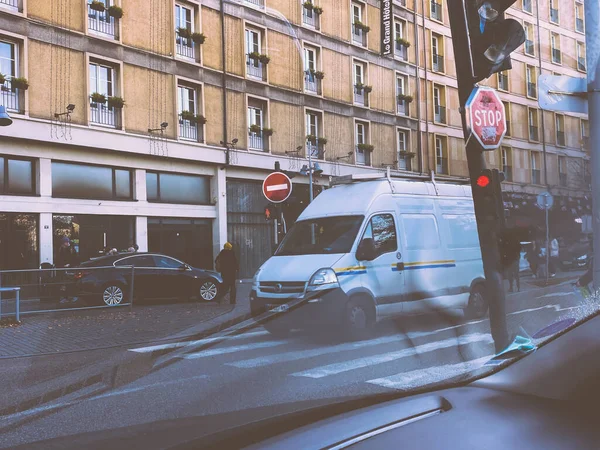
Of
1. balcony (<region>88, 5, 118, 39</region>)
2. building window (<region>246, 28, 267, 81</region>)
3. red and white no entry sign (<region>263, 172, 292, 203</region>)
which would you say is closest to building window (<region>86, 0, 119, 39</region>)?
balcony (<region>88, 5, 118, 39</region>)

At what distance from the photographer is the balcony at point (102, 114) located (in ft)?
4.81

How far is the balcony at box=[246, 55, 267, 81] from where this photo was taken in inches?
56.5

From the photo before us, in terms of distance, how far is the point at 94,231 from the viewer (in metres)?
3.73

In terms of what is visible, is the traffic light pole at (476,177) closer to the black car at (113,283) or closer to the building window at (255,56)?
the building window at (255,56)

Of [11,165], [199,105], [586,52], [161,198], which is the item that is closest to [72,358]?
[11,165]

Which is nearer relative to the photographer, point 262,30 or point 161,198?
point 262,30

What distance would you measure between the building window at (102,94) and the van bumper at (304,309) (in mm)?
1461

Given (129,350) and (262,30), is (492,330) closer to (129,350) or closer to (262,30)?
(262,30)

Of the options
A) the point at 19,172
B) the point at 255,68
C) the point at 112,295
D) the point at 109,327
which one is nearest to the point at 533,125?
the point at 255,68

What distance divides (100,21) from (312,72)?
506 millimetres

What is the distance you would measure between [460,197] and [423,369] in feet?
1.82

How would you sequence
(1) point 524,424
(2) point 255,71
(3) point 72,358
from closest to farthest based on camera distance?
(1) point 524,424
(2) point 255,71
(3) point 72,358

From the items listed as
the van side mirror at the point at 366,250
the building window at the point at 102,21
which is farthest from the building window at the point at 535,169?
the van side mirror at the point at 366,250

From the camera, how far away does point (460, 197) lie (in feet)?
4.93
